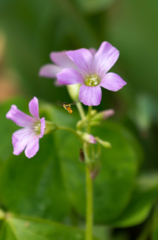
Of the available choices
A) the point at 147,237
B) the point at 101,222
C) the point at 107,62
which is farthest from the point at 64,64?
the point at 147,237

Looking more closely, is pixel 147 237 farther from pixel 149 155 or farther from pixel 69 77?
pixel 69 77

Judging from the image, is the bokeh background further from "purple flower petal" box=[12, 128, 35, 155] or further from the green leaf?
"purple flower petal" box=[12, 128, 35, 155]

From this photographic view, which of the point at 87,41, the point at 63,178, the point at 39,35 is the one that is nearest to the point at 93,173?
the point at 63,178

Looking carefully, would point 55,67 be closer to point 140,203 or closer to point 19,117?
point 19,117

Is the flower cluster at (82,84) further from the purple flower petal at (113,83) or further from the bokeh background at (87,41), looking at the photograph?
the bokeh background at (87,41)

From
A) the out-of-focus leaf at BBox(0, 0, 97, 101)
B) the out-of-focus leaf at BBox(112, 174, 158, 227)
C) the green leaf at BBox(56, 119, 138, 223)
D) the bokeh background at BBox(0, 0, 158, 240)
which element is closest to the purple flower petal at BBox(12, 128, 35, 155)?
the green leaf at BBox(56, 119, 138, 223)

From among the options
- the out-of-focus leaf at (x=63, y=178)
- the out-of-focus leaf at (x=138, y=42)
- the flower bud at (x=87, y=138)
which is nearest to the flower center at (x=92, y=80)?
the flower bud at (x=87, y=138)
